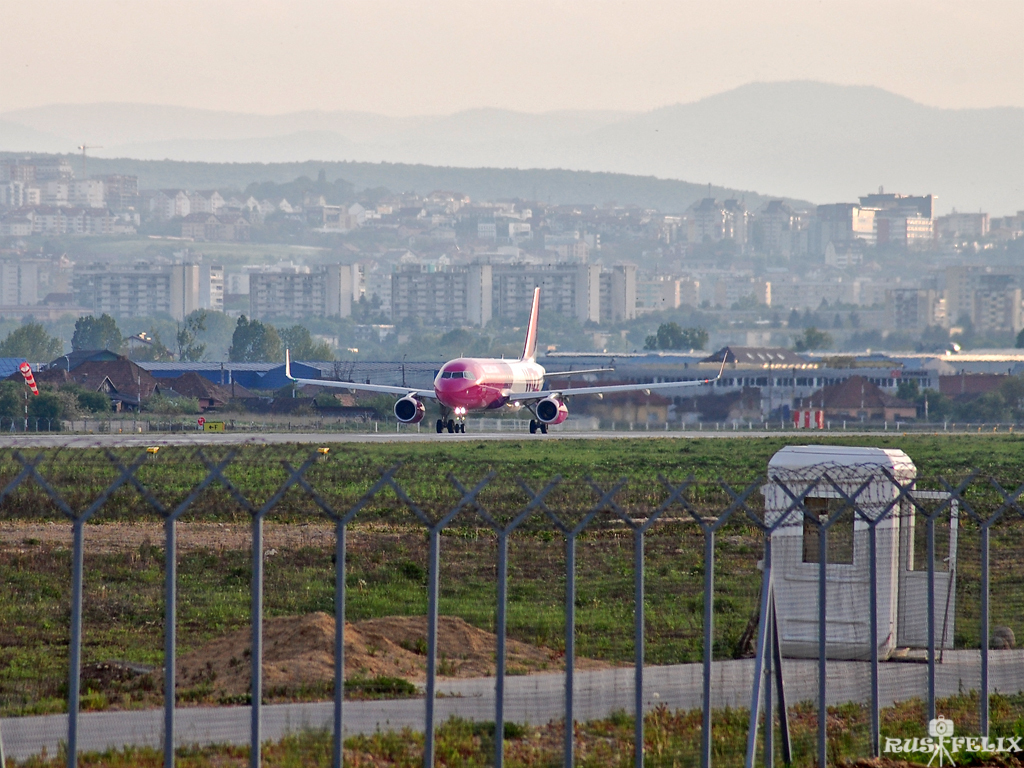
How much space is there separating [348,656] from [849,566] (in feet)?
20.3

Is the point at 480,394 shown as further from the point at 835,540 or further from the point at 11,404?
the point at 835,540

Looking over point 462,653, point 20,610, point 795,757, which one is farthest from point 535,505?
point 20,610

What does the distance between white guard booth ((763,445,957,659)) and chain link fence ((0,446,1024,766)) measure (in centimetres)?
4

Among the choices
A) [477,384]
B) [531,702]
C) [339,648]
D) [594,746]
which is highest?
[339,648]

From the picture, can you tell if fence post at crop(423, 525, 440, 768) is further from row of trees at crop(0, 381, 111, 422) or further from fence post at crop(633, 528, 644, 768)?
row of trees at crop(0, 381, 111, 422)

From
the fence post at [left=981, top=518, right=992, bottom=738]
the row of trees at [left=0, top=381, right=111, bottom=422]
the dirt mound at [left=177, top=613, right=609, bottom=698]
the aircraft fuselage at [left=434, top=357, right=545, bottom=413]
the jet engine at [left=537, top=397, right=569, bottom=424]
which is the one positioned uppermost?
the fence post at [left=981, top=518, right=992, bottom=738]

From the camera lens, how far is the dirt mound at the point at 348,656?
615 inches

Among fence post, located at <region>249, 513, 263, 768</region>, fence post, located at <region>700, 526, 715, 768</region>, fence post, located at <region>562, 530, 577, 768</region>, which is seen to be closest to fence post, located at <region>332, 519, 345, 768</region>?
fence post, located at <region>249, 513, 263, 768</region>

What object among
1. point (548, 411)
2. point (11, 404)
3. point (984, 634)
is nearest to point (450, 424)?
point (548, 411)

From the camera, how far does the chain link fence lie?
477 inches

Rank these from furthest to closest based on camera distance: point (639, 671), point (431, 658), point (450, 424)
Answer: point (450, 424) → point (639, 671) → point (431, 658)

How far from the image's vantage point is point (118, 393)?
107 metres

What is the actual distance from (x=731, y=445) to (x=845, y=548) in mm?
48441

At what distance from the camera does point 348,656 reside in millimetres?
16328
